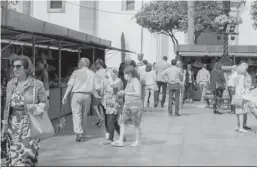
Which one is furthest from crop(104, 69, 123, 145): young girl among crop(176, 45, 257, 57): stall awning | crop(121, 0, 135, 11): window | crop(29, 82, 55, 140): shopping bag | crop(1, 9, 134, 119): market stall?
crop(121, 0, 135, 11): window

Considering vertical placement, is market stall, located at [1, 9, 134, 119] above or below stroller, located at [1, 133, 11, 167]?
above

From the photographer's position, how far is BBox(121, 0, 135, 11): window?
118ft

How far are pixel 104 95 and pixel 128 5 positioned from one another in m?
27.2

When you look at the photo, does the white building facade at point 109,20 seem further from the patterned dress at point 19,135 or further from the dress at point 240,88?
the patterned dress at point 19,135

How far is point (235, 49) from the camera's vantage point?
21281 mm

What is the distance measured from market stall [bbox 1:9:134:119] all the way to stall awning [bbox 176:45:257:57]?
13.4 feet

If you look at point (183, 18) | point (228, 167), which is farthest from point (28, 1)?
point (228, 167)

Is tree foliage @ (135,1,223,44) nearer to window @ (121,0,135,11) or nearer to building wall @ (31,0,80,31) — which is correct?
→ window @ (121,0,135,11)

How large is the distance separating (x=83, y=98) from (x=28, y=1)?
2770 cm

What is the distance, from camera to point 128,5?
36.4 meters

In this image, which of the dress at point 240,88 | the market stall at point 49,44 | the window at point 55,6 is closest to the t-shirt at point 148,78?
the market stall at point 49,44

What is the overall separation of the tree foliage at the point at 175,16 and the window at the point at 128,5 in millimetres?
3677

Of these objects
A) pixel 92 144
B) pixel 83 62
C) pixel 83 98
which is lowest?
pixel 92 144

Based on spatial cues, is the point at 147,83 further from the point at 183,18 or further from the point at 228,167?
Result: the point at 183,18
